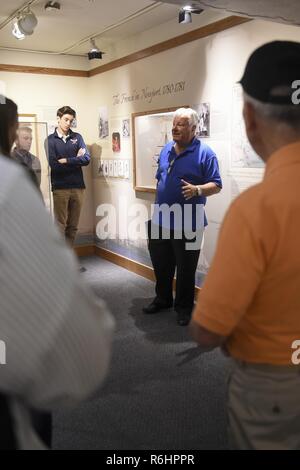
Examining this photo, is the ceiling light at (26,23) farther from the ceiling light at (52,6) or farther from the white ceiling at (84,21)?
the ceiling light at (52,6)

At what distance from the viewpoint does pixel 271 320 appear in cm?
101

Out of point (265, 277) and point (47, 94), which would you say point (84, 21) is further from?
point (265, 277)

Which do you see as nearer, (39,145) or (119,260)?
(39,145)

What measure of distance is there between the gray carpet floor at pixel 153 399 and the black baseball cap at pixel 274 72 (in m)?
1.73

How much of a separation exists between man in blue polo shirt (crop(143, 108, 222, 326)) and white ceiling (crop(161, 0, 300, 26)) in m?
1.03

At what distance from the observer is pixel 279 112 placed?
0.95 metres

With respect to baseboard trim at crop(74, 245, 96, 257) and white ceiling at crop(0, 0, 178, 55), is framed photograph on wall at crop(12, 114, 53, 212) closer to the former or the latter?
white ceiling at crop(0, 0, 178, 55)

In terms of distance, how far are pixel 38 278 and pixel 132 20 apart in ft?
13.9

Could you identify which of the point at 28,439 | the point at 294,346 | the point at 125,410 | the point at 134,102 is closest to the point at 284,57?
the point at 294,346

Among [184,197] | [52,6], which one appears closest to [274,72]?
[184,197]

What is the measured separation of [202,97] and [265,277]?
3225 mm

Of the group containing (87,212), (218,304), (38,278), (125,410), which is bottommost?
(125,410)

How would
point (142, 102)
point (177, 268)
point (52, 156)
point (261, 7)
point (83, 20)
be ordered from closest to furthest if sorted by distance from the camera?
point (261, 7)
point (177, 268)
point (83, 20)
point (142, 102)
point (52, 156)
